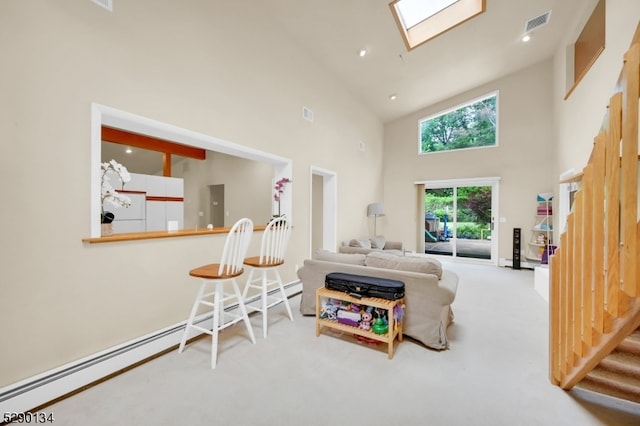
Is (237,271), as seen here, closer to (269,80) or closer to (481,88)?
(269,80)

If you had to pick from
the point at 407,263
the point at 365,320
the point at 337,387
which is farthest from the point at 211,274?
the point at 407,263

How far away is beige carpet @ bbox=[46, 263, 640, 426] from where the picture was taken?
1.62 metres

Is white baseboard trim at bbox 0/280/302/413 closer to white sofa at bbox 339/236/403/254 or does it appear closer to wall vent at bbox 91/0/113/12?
wall vent at bbox 91/0/113/12

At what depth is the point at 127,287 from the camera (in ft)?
7.19

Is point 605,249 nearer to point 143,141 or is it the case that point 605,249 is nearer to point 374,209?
point 374,209

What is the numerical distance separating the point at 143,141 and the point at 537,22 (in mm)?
7094

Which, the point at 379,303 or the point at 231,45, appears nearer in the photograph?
the point at 379,303

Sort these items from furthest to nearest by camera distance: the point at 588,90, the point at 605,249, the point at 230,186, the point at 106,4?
the point at 230,186 < the point at 588,90 < the point at 106,4 < the point at 605,249

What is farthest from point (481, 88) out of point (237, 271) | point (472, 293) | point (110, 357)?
point (110, 357)

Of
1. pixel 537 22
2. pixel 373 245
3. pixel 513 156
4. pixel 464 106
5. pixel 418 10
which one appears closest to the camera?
pixel 418 10

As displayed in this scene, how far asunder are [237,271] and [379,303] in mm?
1303

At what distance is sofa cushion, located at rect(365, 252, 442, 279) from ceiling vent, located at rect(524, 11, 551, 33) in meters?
4.47

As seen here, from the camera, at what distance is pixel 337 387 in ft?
6.24

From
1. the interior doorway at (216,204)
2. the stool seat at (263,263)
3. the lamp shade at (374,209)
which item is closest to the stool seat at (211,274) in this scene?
the stool seat at (263,263)
